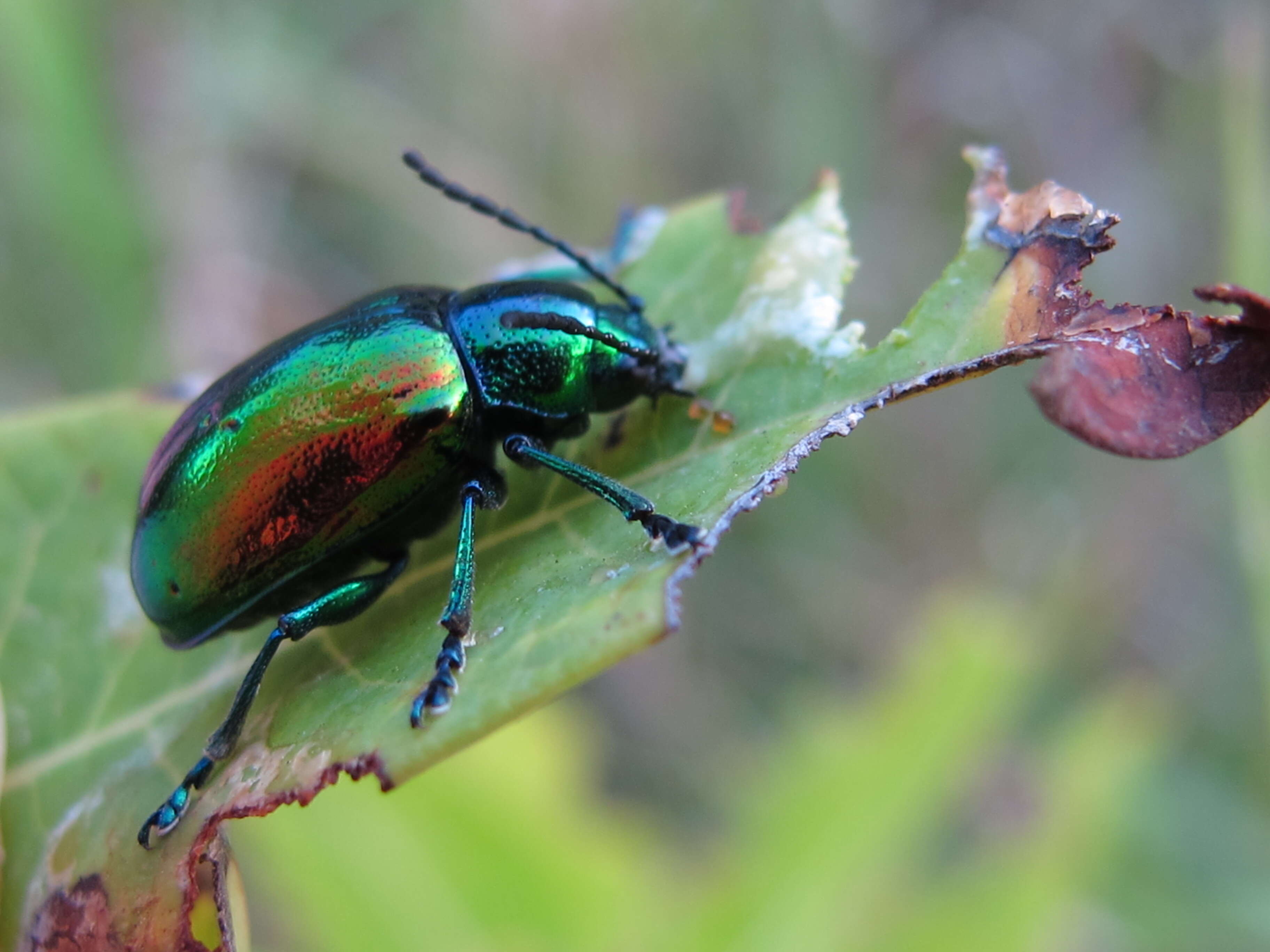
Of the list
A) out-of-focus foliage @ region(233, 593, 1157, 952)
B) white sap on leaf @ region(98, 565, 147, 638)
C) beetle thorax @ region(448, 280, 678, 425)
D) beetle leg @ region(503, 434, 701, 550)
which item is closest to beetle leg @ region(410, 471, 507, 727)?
beetle leg @ region(503, 434, 701, 550)

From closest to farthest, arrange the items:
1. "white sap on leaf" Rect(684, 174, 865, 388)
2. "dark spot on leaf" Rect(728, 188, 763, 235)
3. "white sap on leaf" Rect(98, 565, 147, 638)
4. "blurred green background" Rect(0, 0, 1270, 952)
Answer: "white sap on leaf" Rect(684, 174, 865, 388) < "white sap on leaf" Rect(98, 565, 147, 638) < "dark spot on leaf" Rect(728, 188, 763, 235) < "blurred green background" Rect(0, 0, 1270, 952)

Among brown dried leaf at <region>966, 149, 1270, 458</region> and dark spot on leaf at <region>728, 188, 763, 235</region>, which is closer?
brown dried leaf at <region>966, 149, 1270, 458</region>

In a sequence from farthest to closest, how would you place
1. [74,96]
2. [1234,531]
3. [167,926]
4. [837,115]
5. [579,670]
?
[837,115] < [1234,531] < [74,96] < [167,926] < [579,670]

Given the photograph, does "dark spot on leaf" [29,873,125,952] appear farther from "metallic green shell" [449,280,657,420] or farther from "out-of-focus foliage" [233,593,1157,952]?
"metallic green shell" [449,280,657,420]

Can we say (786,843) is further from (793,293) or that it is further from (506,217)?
(506,217)

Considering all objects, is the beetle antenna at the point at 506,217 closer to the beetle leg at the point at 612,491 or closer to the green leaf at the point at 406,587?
the green leaf at the point at 406,587

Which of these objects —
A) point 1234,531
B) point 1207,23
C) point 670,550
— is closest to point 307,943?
point 670,550

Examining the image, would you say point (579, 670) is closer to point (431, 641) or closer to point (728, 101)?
point (431, 641)

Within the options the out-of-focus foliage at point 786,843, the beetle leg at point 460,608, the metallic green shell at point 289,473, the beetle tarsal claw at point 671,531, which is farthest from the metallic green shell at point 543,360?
the out-of-focus foliage at point 786,843
